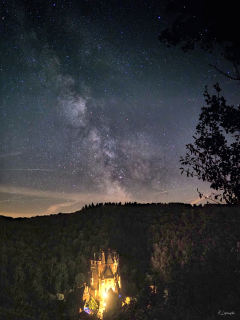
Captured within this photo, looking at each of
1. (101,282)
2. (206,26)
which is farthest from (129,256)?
(206,26)

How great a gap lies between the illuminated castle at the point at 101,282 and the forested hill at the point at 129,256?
268mm

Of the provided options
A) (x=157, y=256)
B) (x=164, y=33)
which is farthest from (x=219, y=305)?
(x=164, y=33)

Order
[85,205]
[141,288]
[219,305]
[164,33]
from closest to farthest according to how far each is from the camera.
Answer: [219,305] → [164,33] → [141,288] → [85,205]

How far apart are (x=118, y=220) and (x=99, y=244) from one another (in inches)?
45.7

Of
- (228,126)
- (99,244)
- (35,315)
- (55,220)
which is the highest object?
(228,126)

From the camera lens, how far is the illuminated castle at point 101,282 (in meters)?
10.0

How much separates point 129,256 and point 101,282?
136 cm

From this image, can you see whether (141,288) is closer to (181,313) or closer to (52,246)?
(181,313)

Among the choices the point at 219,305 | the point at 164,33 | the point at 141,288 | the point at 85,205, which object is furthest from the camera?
the point at 85,205

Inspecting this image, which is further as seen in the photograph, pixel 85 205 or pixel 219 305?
pixel 85 205

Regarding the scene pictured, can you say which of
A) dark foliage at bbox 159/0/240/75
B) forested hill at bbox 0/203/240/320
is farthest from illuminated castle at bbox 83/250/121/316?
dark foliage at bbox 159/0/240/75

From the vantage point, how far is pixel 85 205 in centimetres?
1284

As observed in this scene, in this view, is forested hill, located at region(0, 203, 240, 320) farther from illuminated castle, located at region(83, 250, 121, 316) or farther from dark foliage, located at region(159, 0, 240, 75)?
dark foliage, located at region(159, 0, 240, 75)

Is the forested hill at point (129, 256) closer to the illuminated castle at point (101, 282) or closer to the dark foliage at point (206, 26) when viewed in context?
the illuminated castle at point (101, 282)
